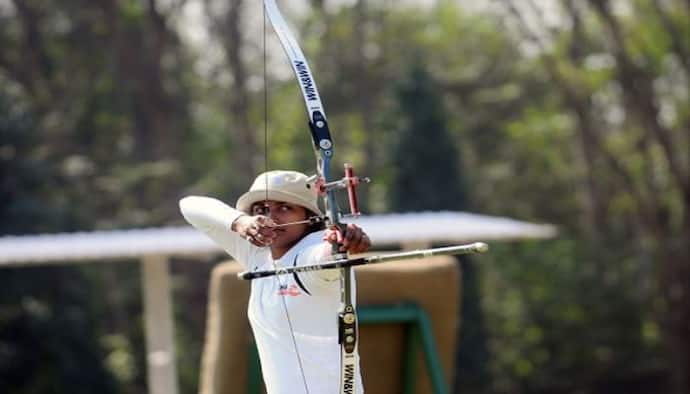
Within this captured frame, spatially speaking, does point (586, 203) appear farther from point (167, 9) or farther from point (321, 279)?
point (321, 279)

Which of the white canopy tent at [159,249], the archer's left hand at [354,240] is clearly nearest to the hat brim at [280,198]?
the archer's left hand at [354,240]

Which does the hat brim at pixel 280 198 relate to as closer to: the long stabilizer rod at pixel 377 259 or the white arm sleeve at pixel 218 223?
the white arm sleeve at pixel 218 223

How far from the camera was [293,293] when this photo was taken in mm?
3473

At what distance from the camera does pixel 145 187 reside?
23.0 meters

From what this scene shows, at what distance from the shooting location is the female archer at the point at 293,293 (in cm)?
346

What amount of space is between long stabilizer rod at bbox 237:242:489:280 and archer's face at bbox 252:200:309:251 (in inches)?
7.5

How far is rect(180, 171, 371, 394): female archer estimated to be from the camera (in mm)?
3459

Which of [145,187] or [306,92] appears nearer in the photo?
[306,92]

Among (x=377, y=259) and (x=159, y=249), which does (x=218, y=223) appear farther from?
(x=159, y=249)

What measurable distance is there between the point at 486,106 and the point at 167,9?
7169mm

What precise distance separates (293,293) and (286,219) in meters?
0.27

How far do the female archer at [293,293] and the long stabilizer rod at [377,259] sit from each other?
5 cm

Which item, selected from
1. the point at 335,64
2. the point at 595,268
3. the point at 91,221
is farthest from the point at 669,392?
the point at 335,64

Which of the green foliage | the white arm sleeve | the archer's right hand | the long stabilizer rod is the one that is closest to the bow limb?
the long stabilizer rod
